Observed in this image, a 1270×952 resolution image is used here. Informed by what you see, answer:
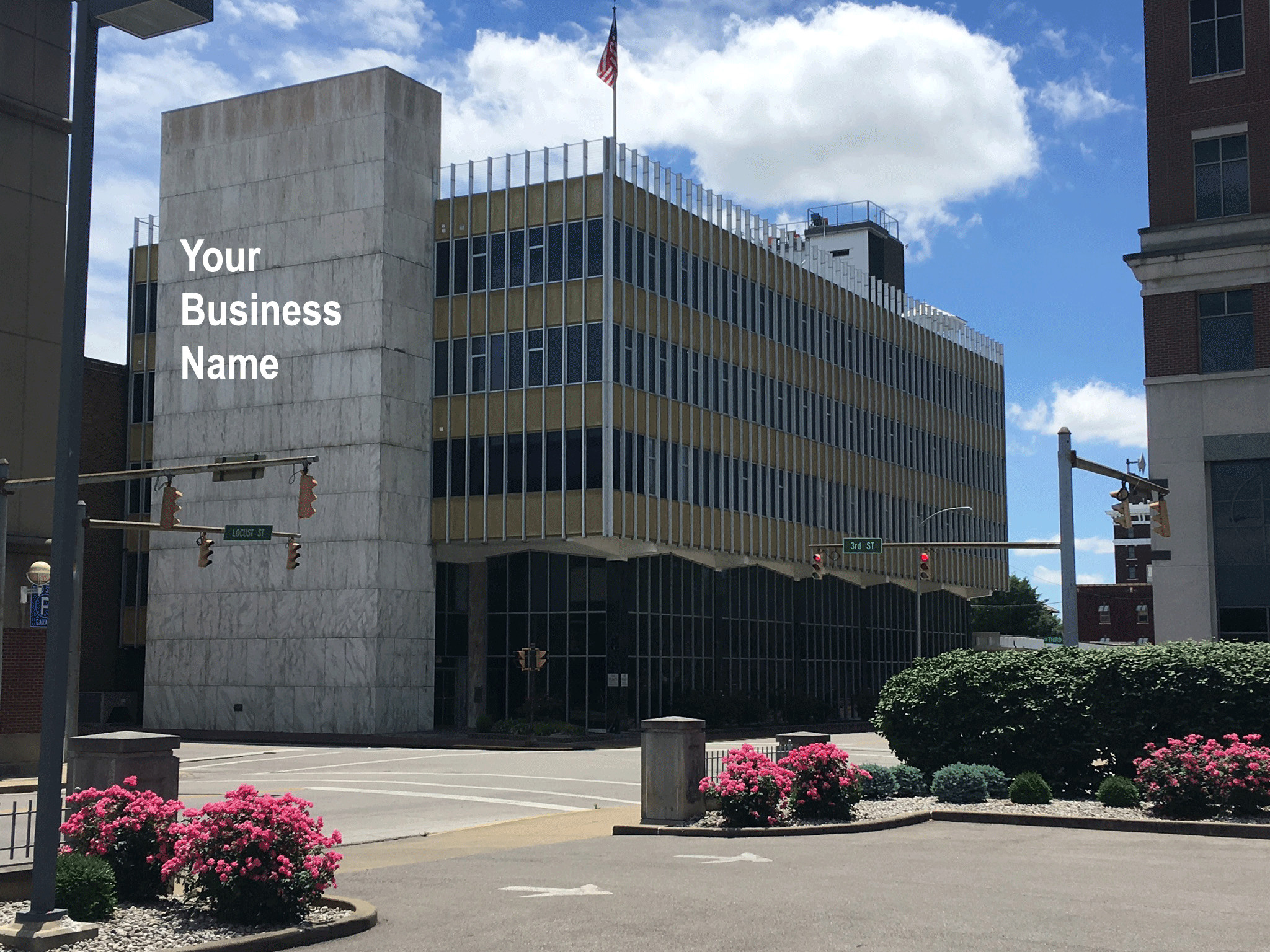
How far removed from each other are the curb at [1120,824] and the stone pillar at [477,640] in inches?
1655

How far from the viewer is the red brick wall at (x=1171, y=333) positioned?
40625 mm

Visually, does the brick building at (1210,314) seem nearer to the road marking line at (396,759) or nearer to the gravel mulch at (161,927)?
the road marking line at (396,759)

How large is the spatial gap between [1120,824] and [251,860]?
13.4m

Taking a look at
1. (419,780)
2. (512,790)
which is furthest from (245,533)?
(512,790)

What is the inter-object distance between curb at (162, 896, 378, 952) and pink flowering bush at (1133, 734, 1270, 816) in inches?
509

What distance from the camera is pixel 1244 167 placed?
40.5 meters

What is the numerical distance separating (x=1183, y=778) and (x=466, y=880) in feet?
36.4

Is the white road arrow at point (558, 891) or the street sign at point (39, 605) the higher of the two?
the street sign at point (39, 605)

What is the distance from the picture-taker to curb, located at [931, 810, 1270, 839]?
2014 cm

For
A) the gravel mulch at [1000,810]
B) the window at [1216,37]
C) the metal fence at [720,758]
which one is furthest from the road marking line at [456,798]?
the window at [1216,37]

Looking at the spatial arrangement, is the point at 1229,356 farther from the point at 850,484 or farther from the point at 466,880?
the point at 850,484

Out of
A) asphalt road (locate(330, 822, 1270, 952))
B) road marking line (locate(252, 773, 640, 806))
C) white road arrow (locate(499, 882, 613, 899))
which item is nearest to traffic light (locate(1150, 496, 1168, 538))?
asphalt road (locate(330, 822, 1270, 952))

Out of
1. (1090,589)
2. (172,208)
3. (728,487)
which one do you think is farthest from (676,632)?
(1090,589)

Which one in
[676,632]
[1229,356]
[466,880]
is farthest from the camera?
[676,632]
